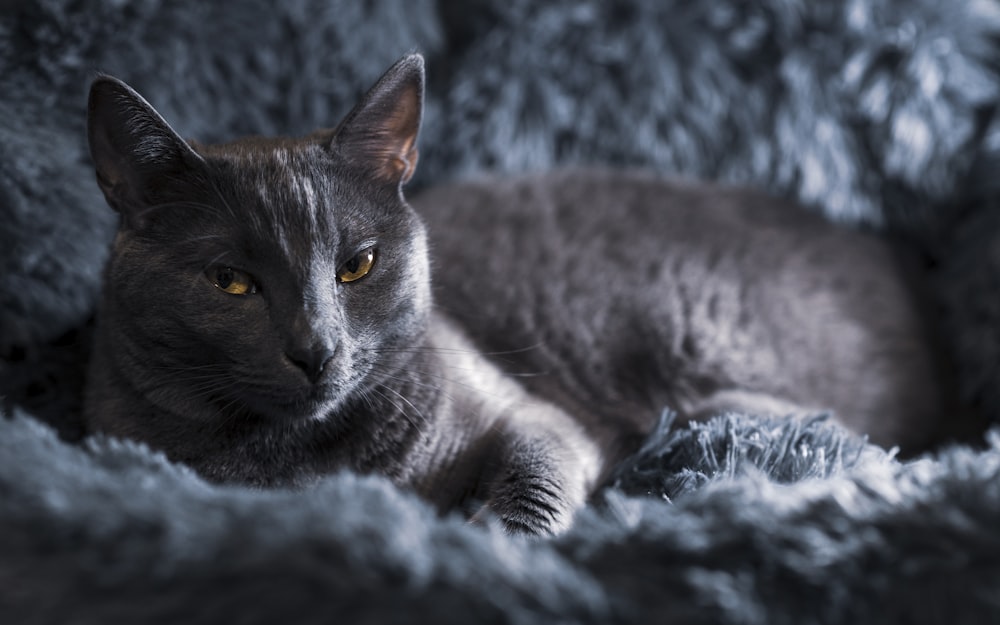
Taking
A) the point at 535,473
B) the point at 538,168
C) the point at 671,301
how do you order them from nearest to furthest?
the point at 535,473 < the point at 671,301 < the point at 538,168

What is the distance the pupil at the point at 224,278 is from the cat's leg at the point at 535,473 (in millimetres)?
312

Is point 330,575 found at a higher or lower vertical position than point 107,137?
lower

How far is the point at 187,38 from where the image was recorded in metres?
1.16

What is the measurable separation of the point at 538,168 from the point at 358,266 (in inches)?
23.3

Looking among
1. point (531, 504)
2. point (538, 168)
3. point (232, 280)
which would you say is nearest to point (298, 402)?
point (232, 280)

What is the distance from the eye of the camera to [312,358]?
76cm

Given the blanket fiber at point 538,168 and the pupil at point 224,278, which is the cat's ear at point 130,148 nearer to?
the pupil at point 224,278

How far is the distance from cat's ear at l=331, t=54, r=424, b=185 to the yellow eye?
0.16 meters

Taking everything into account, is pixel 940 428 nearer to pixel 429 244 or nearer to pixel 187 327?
pixel 429 244

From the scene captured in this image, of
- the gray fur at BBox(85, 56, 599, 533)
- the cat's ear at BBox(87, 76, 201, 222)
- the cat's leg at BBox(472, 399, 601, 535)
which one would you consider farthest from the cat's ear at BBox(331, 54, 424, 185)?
the cat's leg at BBox(472, 399, 601, 535)

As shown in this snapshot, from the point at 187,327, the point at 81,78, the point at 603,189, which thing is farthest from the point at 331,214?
the point at 603,189

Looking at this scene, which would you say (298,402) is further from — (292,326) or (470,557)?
(470,557)

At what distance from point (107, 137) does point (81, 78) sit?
0.97 feet

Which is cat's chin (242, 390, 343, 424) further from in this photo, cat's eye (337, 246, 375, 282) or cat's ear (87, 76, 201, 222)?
cat's ear (87, 76, 201, 222)
